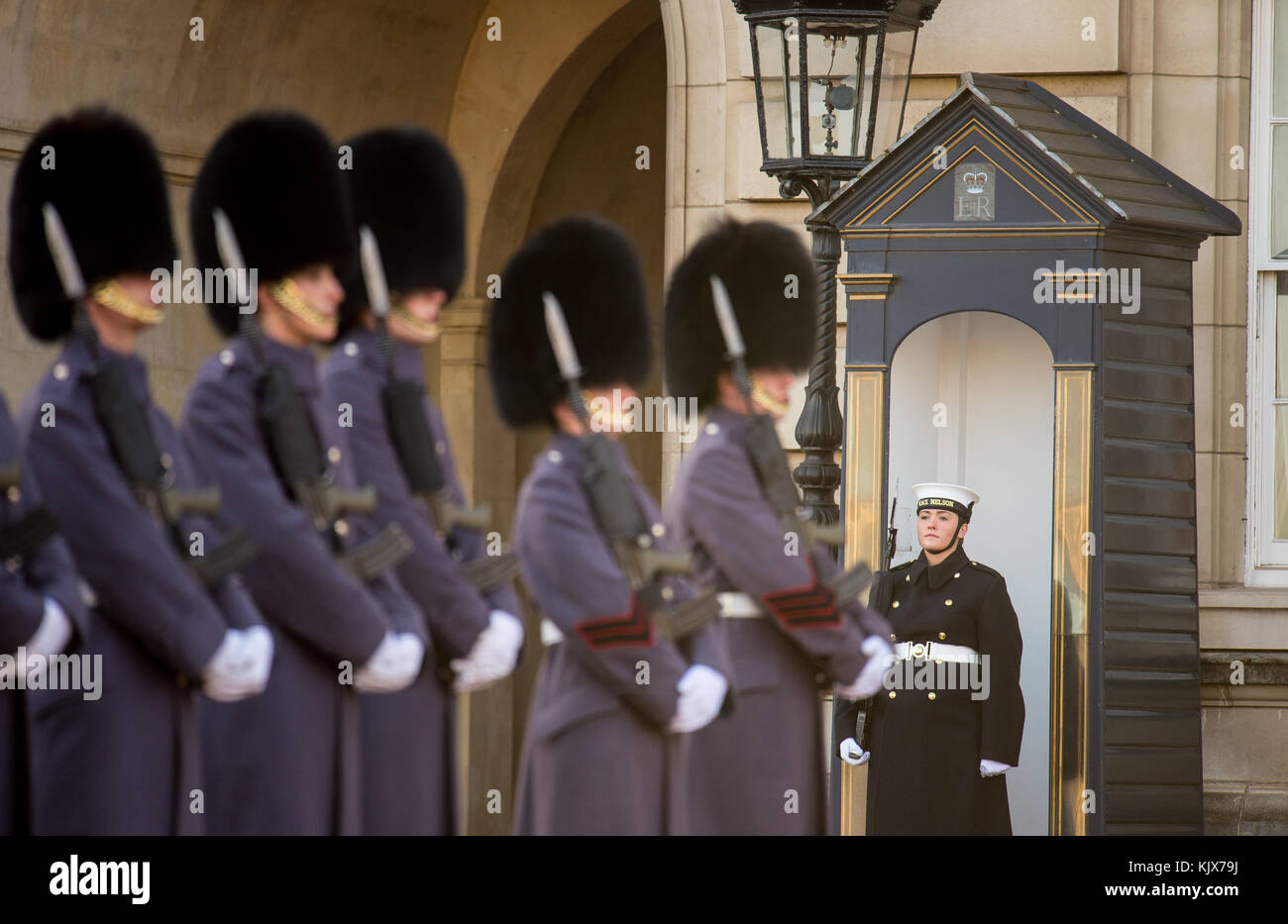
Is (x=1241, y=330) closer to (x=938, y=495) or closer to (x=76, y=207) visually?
(x=938, y=495)

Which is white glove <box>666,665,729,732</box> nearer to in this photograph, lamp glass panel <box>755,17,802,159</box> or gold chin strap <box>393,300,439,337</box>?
gold chin strap <box>393,300,439,337</box>

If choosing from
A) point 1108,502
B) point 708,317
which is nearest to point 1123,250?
point 1108,502

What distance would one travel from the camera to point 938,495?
5988mm

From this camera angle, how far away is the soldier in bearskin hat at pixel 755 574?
4.40 m

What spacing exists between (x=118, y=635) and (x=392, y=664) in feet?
1.49

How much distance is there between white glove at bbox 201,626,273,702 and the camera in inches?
142

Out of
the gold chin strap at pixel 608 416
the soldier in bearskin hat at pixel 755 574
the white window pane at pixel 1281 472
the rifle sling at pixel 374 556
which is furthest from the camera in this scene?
the white window pane at pixel 1281 472

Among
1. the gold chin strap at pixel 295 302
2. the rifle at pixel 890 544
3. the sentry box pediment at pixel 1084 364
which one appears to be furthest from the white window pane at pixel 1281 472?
the gold chin strap at pixel 295 302

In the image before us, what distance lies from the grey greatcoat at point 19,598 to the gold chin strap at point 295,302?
0.50 m

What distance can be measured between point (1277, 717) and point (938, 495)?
5.39 ft

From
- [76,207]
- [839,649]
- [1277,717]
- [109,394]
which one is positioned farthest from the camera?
[1277,717]

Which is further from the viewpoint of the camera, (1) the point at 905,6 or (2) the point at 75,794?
(1) the point at 905,6

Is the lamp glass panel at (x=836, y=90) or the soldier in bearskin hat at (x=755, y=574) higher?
the lamp glass panel at (x=836, y=90)

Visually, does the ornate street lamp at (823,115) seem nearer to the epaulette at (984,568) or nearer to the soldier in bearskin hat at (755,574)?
the epaulette at (984,568)
